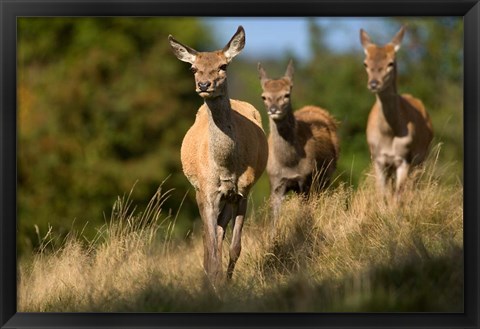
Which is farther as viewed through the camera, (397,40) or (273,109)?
(397,40)

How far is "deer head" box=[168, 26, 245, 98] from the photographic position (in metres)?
7.64

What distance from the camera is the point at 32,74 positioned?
32.2 metres

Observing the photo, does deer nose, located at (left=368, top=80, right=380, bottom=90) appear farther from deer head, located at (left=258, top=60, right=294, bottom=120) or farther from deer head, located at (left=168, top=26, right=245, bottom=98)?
deer head, located at (left=168, top=26, right=245, bottom=98)

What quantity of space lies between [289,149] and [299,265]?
3.11 metres

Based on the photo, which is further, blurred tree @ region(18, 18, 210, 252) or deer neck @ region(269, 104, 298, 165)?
blurred tree @ region(18, 18, 210, 252)

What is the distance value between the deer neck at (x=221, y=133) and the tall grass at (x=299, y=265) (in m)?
0.90

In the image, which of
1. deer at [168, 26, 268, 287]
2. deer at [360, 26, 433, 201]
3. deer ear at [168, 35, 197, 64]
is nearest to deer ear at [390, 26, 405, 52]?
deer at [360, 26, 433, 201]

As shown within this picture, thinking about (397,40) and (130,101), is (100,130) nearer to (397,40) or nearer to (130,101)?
(130,101)

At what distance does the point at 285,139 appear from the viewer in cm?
1084

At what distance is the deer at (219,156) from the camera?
25.3 ft

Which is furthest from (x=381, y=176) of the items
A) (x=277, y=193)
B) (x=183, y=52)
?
(x=183, y=52)

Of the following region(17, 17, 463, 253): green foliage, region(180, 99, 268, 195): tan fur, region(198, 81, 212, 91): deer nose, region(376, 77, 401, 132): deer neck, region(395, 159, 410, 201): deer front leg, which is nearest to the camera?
region(198, 81, 212, 91): deer nose
